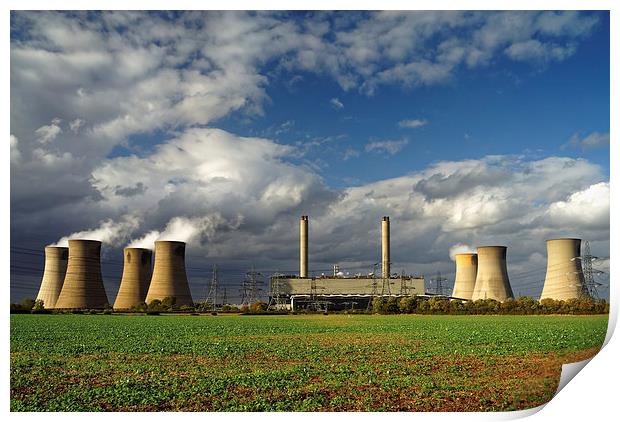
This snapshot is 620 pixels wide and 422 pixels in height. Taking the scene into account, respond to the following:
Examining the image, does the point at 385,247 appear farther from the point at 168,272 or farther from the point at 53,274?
the point at 53,274

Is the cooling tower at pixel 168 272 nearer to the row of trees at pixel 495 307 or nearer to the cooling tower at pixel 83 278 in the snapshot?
the cooling tower at pixel 83 278

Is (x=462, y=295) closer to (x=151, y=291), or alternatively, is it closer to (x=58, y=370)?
(x=151, y=291)

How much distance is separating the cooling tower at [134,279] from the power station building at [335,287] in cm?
1715

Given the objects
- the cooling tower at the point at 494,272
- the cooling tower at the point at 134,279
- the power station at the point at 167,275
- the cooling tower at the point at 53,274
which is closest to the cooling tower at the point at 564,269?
the power station at the point at 167,275

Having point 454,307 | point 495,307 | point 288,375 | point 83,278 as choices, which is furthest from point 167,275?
point 288,375

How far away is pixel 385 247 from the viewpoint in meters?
63.3

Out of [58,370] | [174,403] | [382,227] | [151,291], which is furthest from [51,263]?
[174,403]

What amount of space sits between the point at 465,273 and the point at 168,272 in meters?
26.2

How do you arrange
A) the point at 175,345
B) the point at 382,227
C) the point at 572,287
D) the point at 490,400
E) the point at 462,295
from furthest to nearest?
the point at 382,227 < the point at 462,295 < the point at 572,287 < the point at 175,345 < the point at 490,400

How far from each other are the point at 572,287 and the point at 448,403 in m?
31.5

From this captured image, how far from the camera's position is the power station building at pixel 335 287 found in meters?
63.0

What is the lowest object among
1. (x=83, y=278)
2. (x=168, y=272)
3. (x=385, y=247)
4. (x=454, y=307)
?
(x=454, y=307)

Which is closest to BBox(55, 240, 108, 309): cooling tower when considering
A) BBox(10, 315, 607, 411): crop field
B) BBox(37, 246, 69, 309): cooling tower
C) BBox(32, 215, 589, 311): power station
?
BBox(32, 215, 589, 311): power station

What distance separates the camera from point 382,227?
206ft
